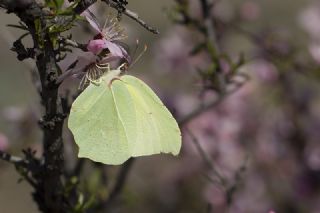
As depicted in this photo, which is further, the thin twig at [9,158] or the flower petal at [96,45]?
the thin twig at [9,158]

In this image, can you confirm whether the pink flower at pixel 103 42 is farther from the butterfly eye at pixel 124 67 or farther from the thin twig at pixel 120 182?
the thin twig at pixel 120 182

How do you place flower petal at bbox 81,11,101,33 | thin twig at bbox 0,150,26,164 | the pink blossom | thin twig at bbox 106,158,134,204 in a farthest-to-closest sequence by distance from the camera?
the pink blossom → thin twig at bbox 106,158,134,204 → thin twig at bbox 0,150,26,164 → flower petal at bbox 81,11,101,33

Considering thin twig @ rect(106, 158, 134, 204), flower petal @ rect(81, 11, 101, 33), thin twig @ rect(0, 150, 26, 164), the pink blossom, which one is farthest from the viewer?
the pink blossom

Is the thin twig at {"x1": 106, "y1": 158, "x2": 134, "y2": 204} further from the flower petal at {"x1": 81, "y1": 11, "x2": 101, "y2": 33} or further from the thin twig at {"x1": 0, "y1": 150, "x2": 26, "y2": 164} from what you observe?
the flower petal at {"x1": 81, "y1": 11, "x2": 101, "y2": 33}

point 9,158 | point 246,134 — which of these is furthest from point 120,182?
point 246,134

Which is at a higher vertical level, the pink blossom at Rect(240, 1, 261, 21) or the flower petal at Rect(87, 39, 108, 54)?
the flower petal at Rect(87, 39, 108, 54)

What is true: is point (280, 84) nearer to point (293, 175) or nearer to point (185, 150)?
point (293, 175)

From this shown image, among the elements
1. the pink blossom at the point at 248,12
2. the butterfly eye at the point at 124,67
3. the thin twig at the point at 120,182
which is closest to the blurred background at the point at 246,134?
the pink blossom at the point at 248,12

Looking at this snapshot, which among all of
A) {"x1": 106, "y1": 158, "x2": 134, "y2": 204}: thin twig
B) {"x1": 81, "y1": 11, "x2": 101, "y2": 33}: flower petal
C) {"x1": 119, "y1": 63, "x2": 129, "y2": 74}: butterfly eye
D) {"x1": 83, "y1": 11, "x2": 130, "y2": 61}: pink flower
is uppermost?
{"x1": 81, "y1": 11, "x2": 101, "y2": 33}: flower petal

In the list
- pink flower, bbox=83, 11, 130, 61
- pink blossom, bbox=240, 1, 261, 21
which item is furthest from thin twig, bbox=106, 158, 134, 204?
pink blossom, bbox=240, 1, 261, 21

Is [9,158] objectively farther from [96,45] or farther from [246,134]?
[246,134]

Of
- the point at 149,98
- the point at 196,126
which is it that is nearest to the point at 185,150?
the point at 196,126
